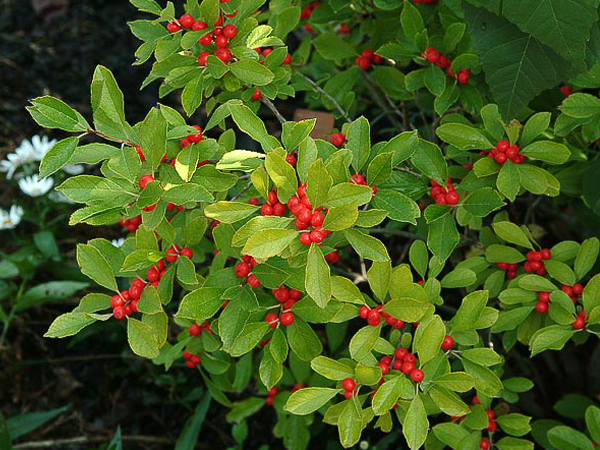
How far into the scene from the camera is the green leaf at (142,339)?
1260mm

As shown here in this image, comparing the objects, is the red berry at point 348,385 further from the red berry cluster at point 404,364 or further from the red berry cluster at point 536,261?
the red berry cluster at point 536,261

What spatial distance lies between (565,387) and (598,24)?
3.73 ft

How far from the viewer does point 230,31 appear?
1.31 meters

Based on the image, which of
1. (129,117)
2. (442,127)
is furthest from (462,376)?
(129,117)

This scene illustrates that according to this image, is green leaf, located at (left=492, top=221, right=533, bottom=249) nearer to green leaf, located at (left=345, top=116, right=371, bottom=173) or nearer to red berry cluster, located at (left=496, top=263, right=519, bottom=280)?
red berry cluster, located at (left=496, top=263, right=519, bottom=280)

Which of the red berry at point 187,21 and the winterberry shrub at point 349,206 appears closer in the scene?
the winterberry shrub at point 349,206

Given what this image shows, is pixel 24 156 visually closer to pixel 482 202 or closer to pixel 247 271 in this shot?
pixel 247 271

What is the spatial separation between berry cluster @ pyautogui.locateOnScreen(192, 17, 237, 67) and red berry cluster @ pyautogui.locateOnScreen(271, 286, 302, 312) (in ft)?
1.44

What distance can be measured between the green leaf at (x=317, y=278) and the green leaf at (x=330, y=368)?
0.22 metres

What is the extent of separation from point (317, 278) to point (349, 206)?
0.12m

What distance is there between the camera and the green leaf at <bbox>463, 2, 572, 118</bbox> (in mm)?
1341

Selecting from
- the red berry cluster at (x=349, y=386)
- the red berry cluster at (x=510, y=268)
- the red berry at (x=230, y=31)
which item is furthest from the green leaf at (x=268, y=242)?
the red berry cluster at (x=510, y=268)

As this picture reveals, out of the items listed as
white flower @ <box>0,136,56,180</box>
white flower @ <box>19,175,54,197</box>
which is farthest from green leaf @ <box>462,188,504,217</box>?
white flower @ <box>0,136,56,180</box>

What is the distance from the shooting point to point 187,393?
2.40 metres
